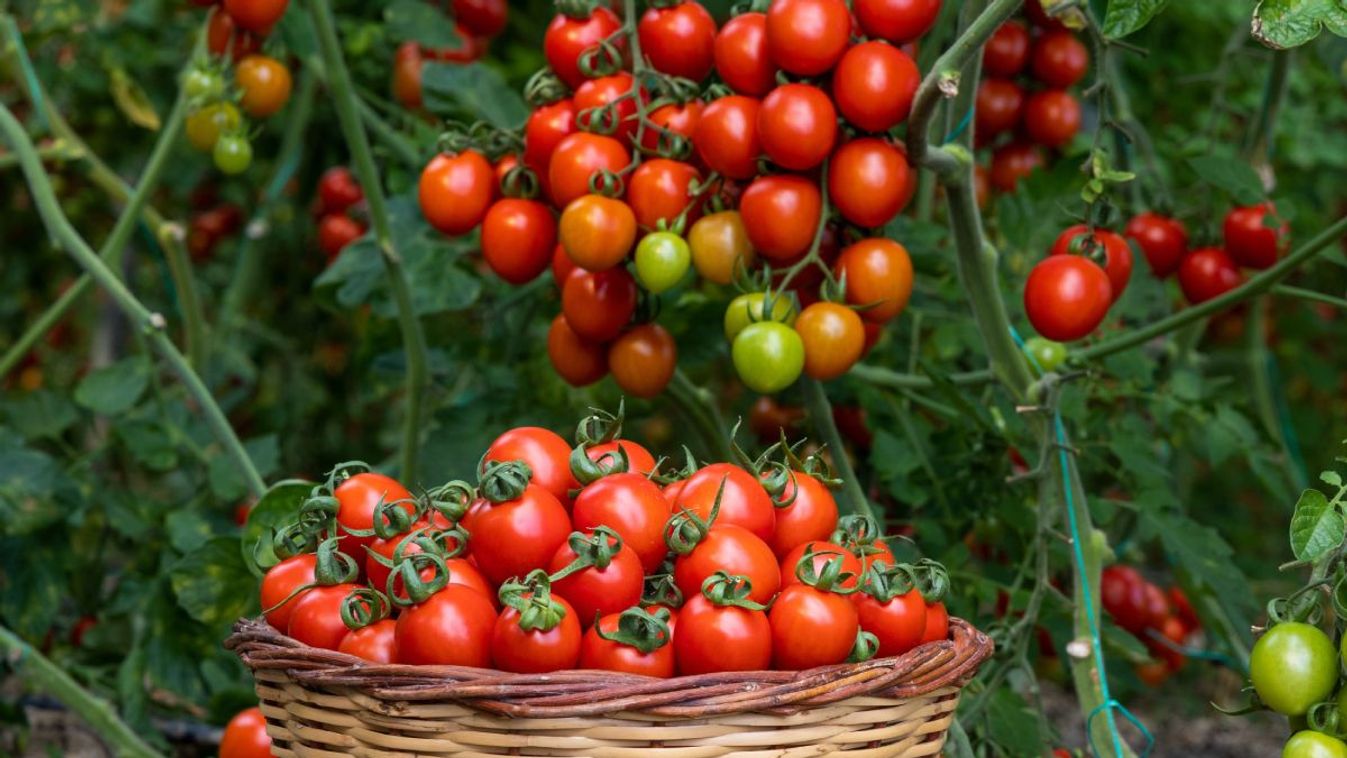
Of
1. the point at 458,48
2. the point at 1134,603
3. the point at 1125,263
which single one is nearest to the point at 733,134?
the point at 1125,263

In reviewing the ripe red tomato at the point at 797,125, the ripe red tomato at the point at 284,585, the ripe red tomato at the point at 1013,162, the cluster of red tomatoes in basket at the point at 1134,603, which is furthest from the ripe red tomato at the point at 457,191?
the cluster of red tomatoes in basket at the point at 1134,603

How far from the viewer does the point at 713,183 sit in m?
1.45

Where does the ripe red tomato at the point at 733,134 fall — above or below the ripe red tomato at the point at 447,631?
above

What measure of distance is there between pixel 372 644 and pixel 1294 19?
82 cm

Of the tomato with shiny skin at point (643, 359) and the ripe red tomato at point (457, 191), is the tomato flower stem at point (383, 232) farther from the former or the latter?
the tomato with shiny skin at point (643, 359)

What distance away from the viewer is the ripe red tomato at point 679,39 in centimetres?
150

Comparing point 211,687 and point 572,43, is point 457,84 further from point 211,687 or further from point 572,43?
point 211,687

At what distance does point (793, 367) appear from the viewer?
1343 millimetres

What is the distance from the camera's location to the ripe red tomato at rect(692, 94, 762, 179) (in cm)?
139

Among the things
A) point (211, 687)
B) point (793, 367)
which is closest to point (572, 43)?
point (793, 367)

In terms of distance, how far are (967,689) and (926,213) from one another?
29.6 inches

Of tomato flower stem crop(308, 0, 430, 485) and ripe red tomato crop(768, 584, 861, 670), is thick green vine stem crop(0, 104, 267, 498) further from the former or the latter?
ripe red tomato crop(768, 584, 861, 670)

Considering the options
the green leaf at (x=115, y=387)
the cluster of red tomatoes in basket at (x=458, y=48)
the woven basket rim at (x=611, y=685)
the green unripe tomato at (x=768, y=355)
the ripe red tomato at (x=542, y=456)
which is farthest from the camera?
the cluster of red tomatoes in basket at (x=458, y=48)

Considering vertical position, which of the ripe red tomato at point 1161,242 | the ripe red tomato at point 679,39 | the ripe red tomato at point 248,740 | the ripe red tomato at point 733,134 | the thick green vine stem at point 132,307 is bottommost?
the ripe red tomato at point 248,740
